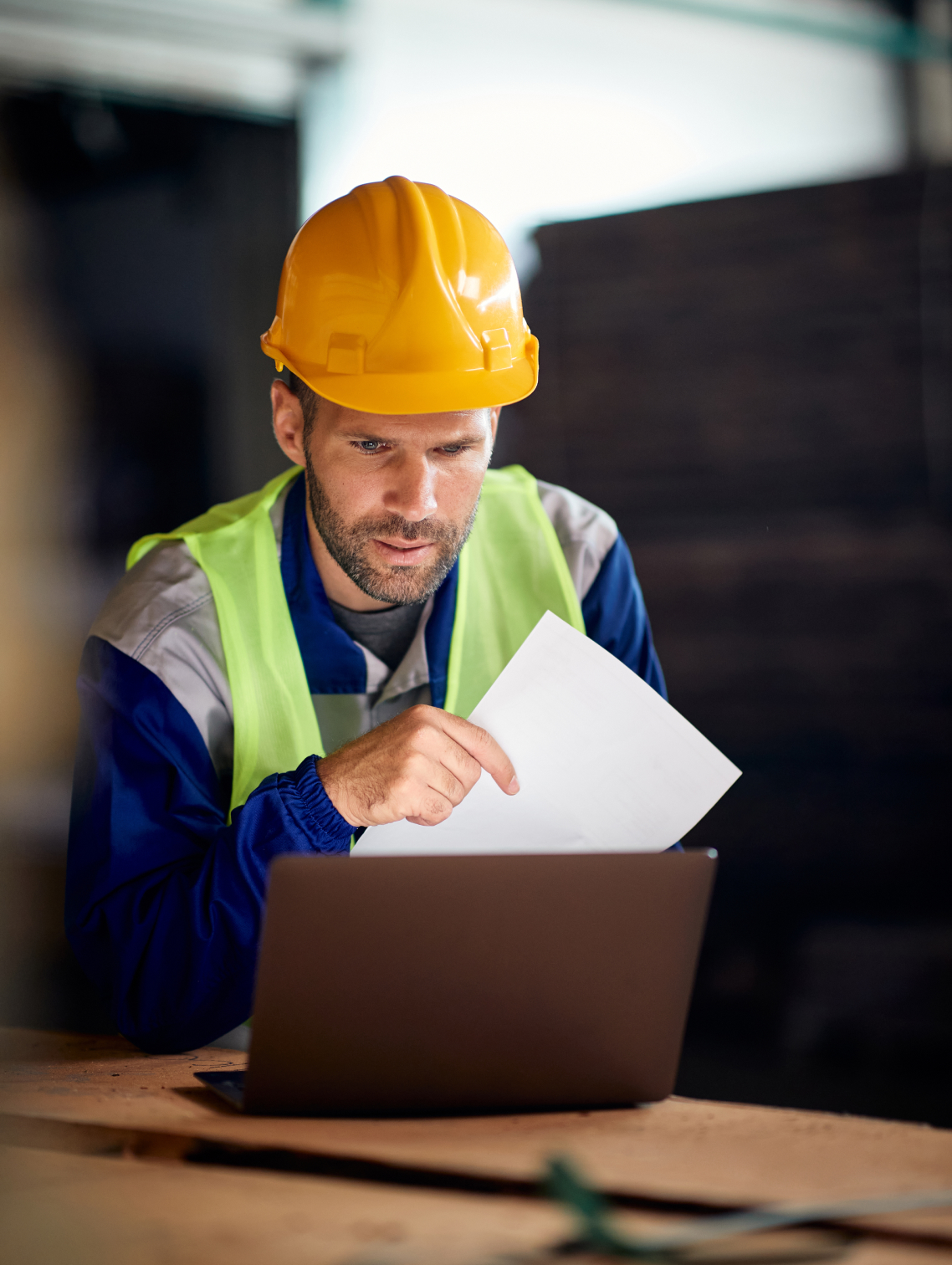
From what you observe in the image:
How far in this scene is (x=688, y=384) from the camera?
3.41 m

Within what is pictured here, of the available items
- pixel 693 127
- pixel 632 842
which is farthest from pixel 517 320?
pixel 693 127

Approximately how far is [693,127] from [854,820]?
1980mm

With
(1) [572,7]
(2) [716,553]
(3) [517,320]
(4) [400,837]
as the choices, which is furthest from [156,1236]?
(1) [572,7]

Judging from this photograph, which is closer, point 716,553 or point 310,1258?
point 310,1258

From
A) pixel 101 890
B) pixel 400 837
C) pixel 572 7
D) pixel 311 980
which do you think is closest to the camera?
pixel 311 980

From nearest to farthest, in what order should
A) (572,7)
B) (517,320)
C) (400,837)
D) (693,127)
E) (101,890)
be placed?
(400,837)
(101,890)
(517,320)
(572,7)
(693,127)

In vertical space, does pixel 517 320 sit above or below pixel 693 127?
below

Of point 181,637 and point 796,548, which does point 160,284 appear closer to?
point 796,548

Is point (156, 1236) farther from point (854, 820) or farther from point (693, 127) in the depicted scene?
point (693, 127)

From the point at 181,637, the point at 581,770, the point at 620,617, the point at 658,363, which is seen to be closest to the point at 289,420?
the point at 181,637

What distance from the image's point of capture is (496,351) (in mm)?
1495

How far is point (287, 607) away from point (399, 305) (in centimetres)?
38

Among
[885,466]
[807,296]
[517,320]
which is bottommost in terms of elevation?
[517,320]

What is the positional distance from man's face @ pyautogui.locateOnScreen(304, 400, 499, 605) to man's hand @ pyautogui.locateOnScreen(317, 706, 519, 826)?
365 millimetres
